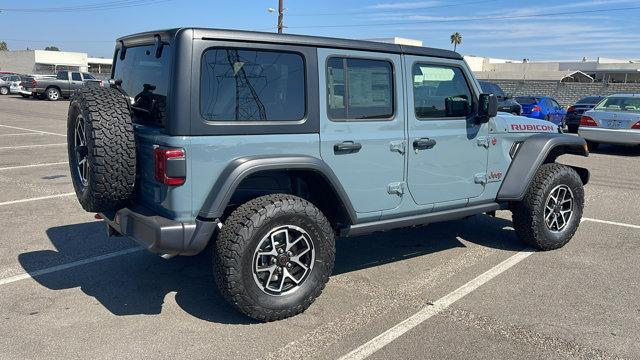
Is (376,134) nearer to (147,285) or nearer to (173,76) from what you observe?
(173,76)

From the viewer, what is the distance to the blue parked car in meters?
18.0

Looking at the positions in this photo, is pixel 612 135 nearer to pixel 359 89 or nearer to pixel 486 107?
pixel 486 107

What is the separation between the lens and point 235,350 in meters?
3.35

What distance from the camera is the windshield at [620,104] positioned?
13.0m

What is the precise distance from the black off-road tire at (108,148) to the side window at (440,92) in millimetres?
2268

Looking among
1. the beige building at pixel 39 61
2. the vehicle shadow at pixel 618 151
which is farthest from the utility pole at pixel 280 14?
the beige building at pixel 39 61

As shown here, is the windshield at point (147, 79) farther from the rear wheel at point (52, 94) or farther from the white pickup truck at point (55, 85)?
the rear wheel at point (52, 94)

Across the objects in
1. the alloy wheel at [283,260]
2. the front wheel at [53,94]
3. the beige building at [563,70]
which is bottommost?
the alloy wheel at [283,260]

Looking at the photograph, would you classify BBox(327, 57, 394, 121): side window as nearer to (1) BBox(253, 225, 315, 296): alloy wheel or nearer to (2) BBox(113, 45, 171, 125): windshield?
(1) BBox(253, 225, 315, 296): alloy wheel

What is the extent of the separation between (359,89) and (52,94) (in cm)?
3085

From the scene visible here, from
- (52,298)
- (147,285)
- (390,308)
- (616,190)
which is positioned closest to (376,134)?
(390,308)

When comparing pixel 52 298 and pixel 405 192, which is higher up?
pixel 405 192

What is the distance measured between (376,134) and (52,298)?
2.76 meters

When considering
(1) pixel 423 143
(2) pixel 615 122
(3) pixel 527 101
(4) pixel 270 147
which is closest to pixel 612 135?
(2) pixel 615 122
